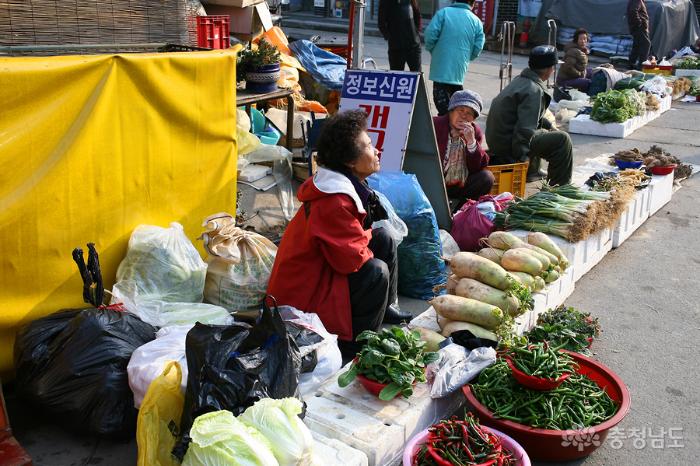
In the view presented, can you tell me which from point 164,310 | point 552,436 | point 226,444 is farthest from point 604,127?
point 226,444

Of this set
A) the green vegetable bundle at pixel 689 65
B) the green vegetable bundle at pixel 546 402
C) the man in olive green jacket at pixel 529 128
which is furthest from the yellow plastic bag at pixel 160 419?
the green vegetable bundle at pixel 689 65

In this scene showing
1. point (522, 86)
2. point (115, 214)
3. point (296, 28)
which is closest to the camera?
point (115, 214)

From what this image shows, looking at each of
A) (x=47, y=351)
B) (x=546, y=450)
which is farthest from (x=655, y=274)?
(x=47, y=351)

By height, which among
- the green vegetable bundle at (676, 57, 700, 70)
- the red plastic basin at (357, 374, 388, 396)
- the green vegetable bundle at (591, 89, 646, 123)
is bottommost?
the red plastic basin at (357, 374, 388, 396)

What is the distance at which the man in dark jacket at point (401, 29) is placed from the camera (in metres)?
9.91

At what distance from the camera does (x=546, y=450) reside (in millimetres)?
3516

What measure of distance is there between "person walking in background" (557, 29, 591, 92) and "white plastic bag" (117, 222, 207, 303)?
10787 mm

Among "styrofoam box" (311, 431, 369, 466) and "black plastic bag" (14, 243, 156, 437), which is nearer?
"styrofoam box" (311, 431, 369, 466)

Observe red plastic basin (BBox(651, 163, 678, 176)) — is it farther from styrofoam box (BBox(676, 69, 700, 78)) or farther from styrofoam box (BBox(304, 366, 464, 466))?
styrofoam box (BBox(676, 69, 700, 78))

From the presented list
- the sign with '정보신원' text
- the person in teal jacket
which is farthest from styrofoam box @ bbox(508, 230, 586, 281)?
the person in teal jacket

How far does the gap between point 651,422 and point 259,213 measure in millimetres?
3414

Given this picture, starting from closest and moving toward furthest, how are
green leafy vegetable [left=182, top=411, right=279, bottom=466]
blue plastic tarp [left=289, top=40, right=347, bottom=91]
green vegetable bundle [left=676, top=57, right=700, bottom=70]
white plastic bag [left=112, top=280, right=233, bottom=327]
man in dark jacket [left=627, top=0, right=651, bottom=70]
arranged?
green leafy vegetable [left=182, top=411, right=279, bottom=466], white plastic bag [left=112, top=280, right=233, bottom=327], blue plastic tarp [left=289, top=40, right=347, bottom=91], green vegetable bundle [left=676, top=57, right=700, bottom=70], man in dark jacket [left=627, top=0, right=651, bottom=70]

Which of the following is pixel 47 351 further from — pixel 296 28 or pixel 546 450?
pixel 296 28

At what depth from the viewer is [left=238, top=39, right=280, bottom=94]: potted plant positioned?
20.8ft
